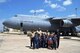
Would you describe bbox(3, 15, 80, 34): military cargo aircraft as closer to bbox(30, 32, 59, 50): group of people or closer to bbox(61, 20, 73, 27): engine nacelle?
bbox(61, 20, 73, 27): engine nacelle

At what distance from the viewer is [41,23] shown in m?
39.4

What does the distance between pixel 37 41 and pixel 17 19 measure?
2075 centimetres

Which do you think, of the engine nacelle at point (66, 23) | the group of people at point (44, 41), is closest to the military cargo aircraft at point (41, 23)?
the engine nacelle at point (66, 23)

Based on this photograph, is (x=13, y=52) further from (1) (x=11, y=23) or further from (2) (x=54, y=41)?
(1) (x=11, y=23)

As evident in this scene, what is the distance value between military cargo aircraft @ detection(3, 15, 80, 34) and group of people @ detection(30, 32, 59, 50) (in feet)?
63.7

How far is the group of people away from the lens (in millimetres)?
18125

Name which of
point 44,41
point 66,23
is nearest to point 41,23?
point 66,23

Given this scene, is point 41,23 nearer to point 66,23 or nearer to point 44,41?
point 66,23

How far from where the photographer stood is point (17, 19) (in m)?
38.6

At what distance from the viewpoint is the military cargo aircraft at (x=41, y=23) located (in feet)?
126

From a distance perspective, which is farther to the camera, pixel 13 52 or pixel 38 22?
pixel 38 22

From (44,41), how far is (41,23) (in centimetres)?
2081

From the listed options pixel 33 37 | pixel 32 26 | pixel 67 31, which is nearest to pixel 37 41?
pixel 33 37

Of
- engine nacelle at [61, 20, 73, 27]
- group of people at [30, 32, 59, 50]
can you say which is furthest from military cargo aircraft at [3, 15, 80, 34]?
group of people at [30, 32, 59, 50]
